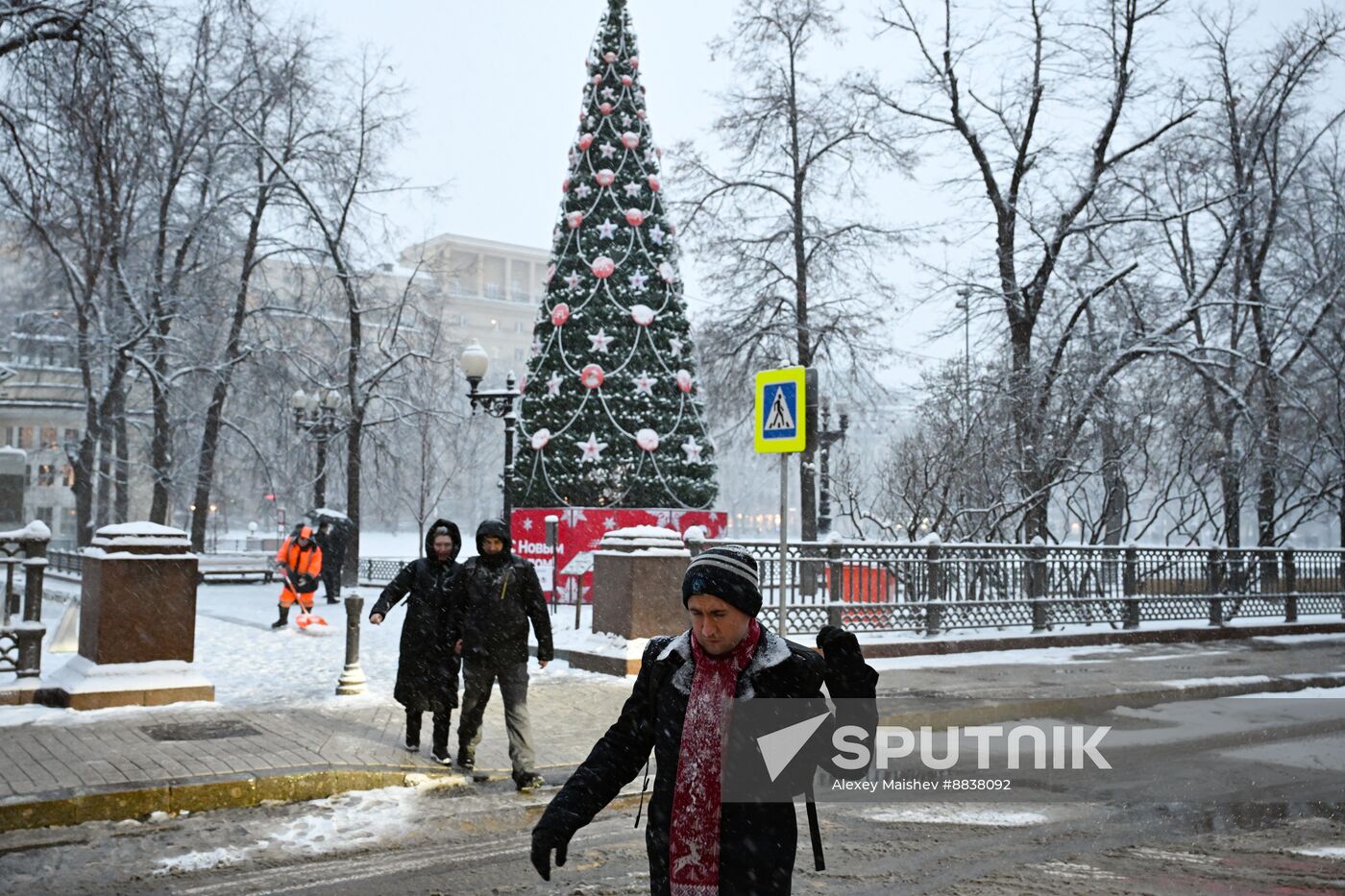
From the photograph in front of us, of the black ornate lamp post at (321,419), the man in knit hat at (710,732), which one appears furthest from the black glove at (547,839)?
the black ornate lamp post at (321,419)

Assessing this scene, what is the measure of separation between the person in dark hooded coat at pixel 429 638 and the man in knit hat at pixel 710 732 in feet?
16.0

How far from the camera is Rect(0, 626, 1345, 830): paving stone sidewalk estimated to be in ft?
22.5

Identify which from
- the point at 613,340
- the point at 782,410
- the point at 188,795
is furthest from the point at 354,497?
the point at 188,795

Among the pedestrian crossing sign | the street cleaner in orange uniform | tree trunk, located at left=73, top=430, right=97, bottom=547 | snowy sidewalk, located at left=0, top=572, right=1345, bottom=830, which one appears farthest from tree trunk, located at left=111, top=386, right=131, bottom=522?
the pedestrian crossing sign

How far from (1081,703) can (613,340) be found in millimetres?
15653

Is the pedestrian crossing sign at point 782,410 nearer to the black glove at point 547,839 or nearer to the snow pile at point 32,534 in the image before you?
the snow pile at point 32,534

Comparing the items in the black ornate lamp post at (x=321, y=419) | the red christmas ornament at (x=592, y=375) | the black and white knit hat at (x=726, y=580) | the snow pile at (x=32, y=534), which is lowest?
the snow pile at (x=32, y=534)

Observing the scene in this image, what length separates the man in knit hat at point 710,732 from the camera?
314 centimetres

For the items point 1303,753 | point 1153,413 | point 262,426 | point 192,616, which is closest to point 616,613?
point 192,616

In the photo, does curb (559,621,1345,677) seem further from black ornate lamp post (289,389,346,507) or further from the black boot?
black ornate lamp post (289,389,346,507)

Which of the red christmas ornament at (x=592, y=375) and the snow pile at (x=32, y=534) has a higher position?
the red christmas ornament at (x=592, y=375)

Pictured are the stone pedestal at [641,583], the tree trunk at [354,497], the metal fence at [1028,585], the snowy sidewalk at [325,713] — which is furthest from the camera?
the tree trunk at [354,497]

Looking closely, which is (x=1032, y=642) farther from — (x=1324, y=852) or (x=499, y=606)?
(x=499, y=606)

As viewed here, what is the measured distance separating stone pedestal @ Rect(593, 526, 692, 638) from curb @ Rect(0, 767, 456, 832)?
17.6 feet
